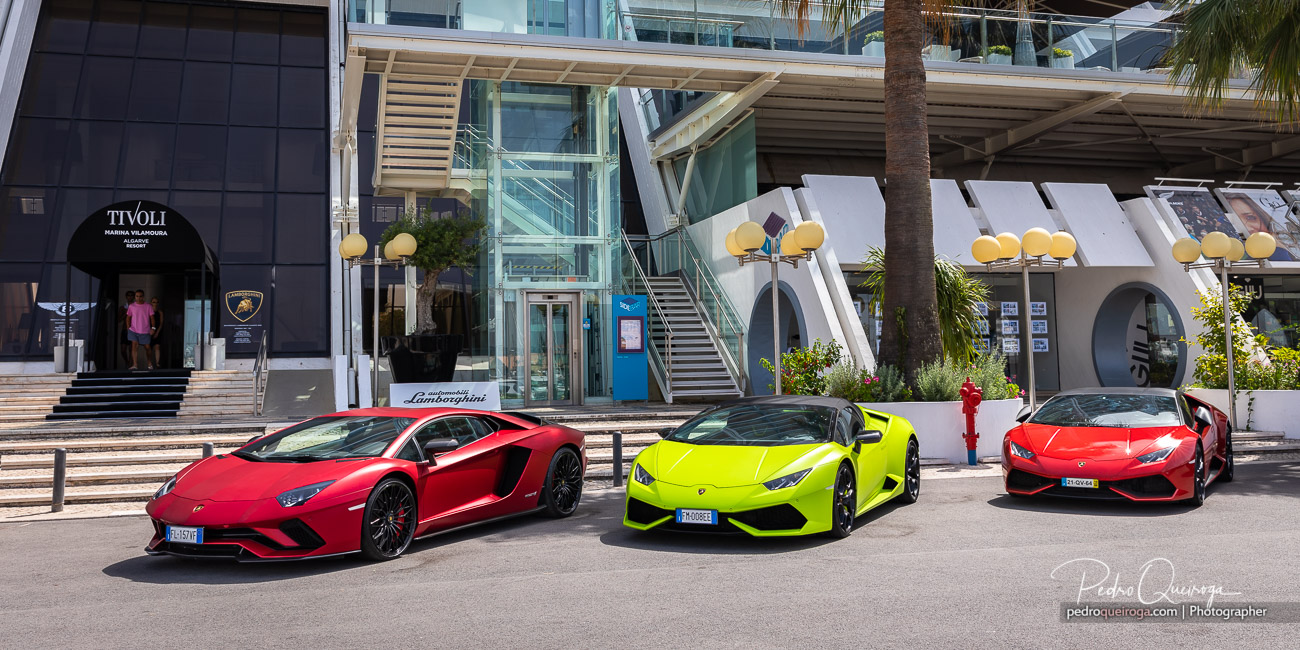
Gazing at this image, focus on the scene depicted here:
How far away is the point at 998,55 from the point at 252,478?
18.7 meters

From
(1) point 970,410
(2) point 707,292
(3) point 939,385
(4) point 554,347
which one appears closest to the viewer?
(1) point 970,410

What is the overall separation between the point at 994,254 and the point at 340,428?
10.7 m

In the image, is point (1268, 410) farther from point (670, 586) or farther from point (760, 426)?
point (670, 586)

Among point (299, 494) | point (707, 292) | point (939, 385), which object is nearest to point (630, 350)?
point (707, 292)

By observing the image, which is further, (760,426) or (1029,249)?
(1029,249)

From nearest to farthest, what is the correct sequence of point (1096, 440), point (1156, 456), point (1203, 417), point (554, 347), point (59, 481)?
point (1156, 456) < point (1096, 440) < point (1203, 417) < point (59, 481) < point (554, 347)

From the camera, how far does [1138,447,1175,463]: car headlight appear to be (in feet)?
28.8

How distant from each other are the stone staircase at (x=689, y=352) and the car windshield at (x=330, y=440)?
1083 centimetres

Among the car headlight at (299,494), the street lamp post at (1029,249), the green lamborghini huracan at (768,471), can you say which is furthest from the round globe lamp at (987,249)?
the car headlight at (299,494)

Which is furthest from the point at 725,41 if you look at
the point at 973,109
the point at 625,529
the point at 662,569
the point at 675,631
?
the point at 675,631

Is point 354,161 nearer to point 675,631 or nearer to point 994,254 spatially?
point 994,254

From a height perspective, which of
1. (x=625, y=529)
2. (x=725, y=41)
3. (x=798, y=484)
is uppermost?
(x=725, y=41)

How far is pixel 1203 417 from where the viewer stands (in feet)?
32.8

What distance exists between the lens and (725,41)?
61.3 ft
